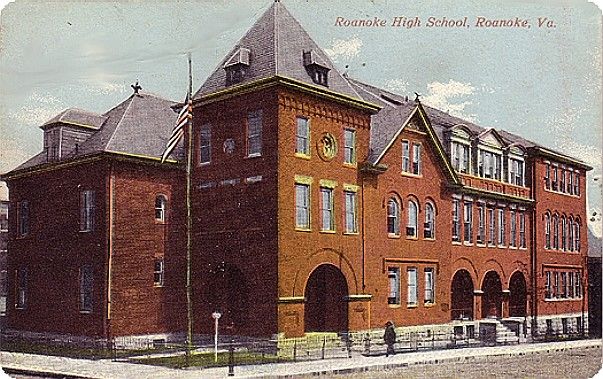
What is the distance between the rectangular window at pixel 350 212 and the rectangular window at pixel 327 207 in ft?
0.66

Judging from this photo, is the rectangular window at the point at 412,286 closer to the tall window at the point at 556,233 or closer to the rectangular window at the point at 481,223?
the rectangular window at the point at 481,223

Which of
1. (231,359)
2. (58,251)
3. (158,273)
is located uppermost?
(58,251)

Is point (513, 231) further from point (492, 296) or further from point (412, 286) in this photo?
point (412, 286)

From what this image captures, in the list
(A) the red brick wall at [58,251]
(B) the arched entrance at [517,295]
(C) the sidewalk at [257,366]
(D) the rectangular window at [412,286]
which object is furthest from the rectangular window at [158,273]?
(B) the arched entrance at [517,295]

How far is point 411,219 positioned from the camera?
51.6 feet

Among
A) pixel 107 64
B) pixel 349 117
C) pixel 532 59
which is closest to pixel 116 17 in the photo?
pixel 107 64

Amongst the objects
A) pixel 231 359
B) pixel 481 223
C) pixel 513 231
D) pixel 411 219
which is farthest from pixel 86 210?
pixel 513 231

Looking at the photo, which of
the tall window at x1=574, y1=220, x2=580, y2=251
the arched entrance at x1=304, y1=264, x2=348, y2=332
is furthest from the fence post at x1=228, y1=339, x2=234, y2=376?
the tall window at x1=574, y1=220, x2=580, y2=251

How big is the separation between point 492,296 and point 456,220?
1.33 m

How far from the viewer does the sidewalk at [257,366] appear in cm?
1345

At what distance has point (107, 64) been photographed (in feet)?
45.0

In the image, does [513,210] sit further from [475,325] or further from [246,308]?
[246,308]

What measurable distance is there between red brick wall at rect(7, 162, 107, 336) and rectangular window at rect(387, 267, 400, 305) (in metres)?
4.09

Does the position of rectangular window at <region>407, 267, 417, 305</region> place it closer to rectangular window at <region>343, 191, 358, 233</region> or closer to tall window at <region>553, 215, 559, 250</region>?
rectangular window at <region>343, 191, 358, 233</region>
